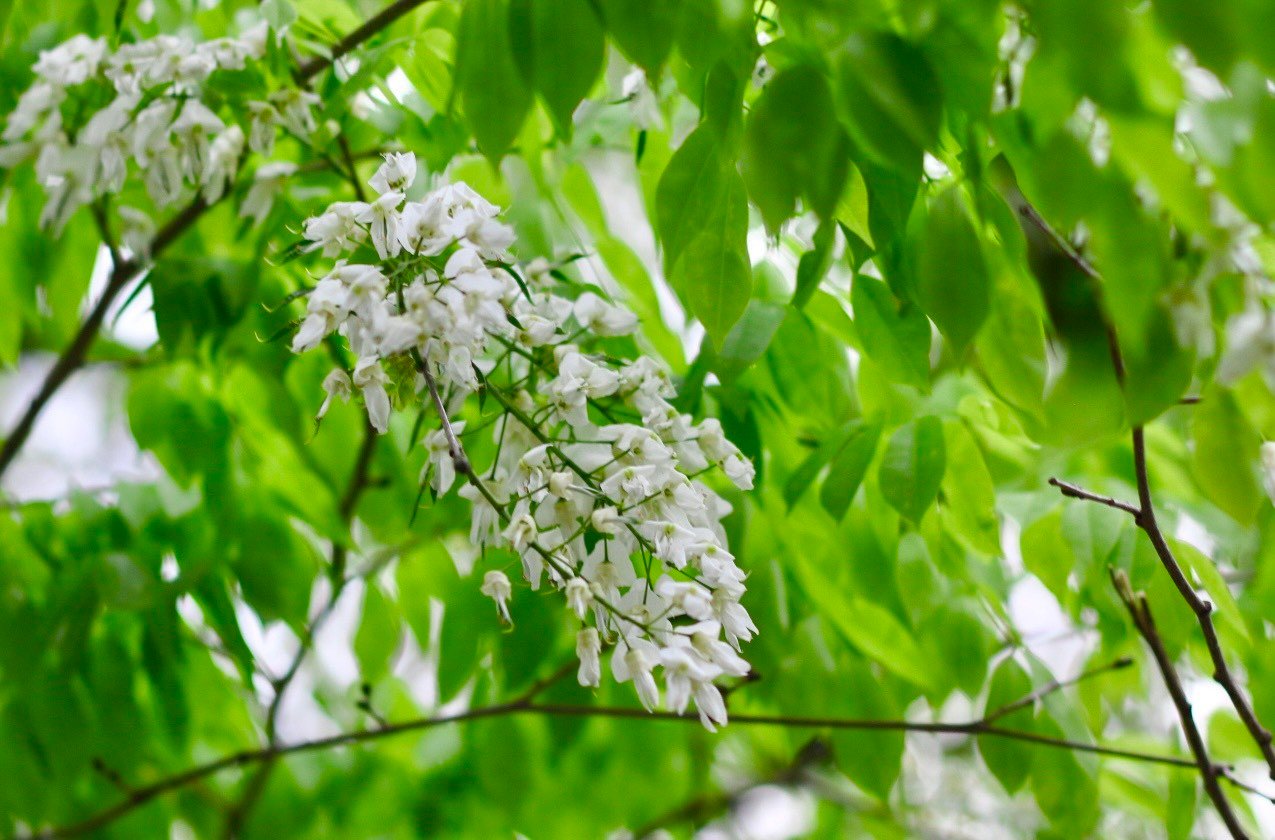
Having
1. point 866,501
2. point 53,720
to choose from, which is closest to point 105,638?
point 53,720

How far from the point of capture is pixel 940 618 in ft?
3.65

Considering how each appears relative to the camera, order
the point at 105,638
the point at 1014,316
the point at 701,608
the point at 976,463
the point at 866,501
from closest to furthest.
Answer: the point at 701,608 < the point at 1014,316 < the point at 976,463 < the point at 866,501 < the point at 105,638

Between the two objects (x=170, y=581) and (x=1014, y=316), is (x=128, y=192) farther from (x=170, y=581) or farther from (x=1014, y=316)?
(x=1014, y=316)

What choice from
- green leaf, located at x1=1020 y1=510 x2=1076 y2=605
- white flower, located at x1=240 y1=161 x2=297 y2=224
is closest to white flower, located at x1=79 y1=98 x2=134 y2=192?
white flower, located at x1=240 y1=161 x2=297 y2=224

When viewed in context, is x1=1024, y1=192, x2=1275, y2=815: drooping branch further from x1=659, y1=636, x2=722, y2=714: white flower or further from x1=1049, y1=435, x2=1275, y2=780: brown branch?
x1=659, y1=636, x2=722, y2=714: white flower

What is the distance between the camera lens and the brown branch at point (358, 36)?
3.38ft

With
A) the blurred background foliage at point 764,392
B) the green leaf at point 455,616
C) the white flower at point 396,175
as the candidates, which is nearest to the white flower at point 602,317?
the blurred background foliage at point 764,392

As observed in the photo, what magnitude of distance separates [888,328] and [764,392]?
0.71 ft

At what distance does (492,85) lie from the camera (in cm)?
80

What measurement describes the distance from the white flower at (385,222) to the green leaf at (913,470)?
429 mm

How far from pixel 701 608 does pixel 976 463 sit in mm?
424

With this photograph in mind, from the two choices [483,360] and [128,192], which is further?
[128,192]

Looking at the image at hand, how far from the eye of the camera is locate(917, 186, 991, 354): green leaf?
0.67 metres

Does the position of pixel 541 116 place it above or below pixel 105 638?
above
